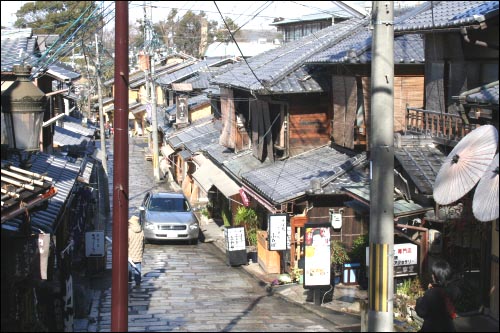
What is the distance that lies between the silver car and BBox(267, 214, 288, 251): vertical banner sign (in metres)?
7.56

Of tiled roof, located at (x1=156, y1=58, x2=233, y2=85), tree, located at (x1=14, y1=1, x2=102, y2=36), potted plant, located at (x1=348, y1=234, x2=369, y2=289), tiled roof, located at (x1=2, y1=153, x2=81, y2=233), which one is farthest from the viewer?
tiled roof, located at (x1=156, y1=58, x2=233, y2=85)

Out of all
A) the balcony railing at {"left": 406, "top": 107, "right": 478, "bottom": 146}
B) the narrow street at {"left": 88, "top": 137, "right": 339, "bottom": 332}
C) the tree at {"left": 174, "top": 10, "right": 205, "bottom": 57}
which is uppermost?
the tree at {"left": 174, "top": 10, "right": 205, "bottom": 57}

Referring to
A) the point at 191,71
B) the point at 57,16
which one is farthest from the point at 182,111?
the point at 57,16

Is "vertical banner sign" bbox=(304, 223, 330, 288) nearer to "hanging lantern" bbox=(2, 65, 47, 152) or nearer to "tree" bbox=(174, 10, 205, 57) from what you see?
"hanging lantern" bbox=(2, 65, 47, 152)

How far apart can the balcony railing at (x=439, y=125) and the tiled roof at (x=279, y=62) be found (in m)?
6.12

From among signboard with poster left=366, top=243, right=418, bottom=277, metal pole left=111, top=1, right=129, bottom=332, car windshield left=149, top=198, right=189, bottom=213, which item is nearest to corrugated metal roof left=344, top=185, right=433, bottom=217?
signboard with poster left=366, top=243, right=418, bottom=277

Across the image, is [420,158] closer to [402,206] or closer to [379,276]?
[402,206]

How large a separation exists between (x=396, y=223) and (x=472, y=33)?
4.64 m

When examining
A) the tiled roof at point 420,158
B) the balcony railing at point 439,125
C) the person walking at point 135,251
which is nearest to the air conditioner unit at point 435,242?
the tiled roof at point 420,158

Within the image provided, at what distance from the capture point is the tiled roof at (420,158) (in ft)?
51.3

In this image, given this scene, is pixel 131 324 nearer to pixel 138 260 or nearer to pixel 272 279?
pixel 138 260

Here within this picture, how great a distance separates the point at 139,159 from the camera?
5719cm

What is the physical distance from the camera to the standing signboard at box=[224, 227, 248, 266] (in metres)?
22.5

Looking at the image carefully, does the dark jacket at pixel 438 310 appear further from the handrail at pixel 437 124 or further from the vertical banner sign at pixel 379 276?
the handrail at pixel 437 124
